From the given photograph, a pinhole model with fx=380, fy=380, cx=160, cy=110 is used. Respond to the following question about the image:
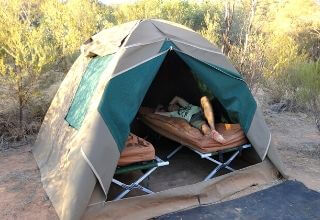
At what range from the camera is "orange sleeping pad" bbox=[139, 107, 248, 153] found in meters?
4.23

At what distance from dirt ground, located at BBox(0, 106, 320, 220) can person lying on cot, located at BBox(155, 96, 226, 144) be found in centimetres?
81

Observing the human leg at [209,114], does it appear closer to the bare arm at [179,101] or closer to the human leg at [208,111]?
the human leg at [208,111]

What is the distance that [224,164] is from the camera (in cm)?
434

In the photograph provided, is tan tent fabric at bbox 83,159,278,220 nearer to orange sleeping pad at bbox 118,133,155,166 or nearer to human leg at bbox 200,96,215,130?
orange sleeping pad at bbox 118,133,155,166

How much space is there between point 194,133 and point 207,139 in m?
0.22

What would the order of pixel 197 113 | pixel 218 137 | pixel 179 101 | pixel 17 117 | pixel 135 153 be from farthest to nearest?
pixel 17 117 → pixel 179 101 → pixel 197 113 → pixel 218 137 → pixel 135 153

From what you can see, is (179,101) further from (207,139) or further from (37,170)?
(37,170)

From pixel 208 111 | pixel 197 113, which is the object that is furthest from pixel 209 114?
pixel 197 113

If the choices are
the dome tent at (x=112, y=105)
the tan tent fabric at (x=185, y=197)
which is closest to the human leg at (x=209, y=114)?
the dome tent at (x=112, y=105)

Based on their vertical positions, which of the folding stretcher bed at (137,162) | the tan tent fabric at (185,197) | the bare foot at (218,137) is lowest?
the tan tent fabric at (185,197)

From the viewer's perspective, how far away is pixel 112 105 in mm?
Result: 3621

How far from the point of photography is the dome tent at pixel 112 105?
3443mm

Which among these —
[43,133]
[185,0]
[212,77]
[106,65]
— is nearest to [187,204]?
[212,77]

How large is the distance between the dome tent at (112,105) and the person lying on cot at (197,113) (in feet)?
1.01
